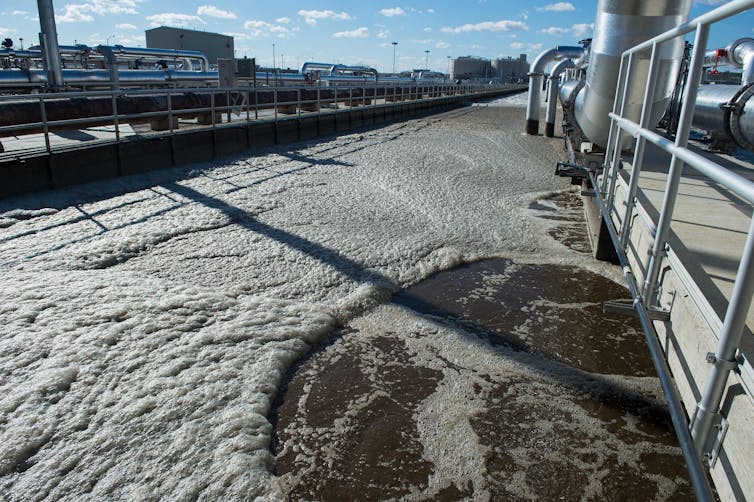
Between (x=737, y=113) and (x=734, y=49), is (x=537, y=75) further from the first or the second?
(x=737, y=113)

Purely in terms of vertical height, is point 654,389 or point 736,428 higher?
point 736,428


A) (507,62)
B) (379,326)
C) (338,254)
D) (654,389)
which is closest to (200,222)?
(338,254)

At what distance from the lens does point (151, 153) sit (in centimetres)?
845

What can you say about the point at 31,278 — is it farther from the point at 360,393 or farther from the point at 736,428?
the point at 736,428

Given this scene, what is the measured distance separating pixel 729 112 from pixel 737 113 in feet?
0.72

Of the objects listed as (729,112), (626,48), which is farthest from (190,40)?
(729,112)

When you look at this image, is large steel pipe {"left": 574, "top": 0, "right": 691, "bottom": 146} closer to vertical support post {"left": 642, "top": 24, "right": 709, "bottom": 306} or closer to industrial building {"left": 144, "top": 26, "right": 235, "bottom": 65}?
vertical support post {"left": 642, "top": 24, "right": 709, "bottom": 306}

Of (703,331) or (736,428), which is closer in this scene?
(736,428)

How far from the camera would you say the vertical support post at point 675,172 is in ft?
6.55

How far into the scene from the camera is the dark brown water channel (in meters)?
2.34

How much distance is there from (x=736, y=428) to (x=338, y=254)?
365cm

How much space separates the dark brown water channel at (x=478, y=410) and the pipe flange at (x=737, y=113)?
3022mm

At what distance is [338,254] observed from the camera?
15.9 ft

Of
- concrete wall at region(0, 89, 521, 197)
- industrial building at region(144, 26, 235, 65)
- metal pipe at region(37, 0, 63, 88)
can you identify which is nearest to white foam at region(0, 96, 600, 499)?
concrete wall at region(0, 89, 521, 197)
